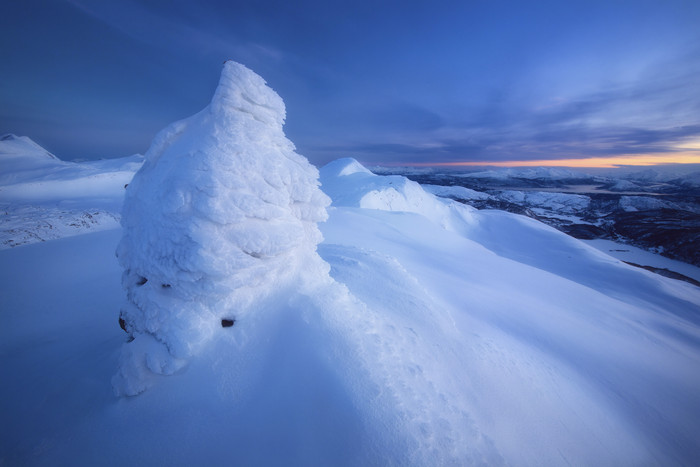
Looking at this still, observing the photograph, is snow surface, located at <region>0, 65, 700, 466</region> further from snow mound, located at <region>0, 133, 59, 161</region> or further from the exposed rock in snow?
the exposed rock in snow

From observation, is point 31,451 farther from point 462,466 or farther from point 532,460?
point 532,460

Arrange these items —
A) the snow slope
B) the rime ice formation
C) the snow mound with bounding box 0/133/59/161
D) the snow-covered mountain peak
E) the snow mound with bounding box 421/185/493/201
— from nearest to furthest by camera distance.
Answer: the snow slope, the rime ice formation, the snow-covered mountain peak, the snow mound with bounding box 0/133/59/161, the snow mound with bounding box 421/185/493/201

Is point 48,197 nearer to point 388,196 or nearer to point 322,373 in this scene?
point 322,373

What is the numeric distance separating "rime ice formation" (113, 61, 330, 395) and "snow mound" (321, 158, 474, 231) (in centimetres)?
1840

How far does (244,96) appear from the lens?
3738 millimetres

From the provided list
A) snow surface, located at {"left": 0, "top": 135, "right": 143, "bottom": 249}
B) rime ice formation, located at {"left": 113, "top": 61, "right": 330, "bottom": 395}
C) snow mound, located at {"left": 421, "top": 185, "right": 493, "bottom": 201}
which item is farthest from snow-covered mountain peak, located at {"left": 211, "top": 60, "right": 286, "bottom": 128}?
snow mound, located at {"left": 421, "top": 185, "right": 493, "bottom": 201}

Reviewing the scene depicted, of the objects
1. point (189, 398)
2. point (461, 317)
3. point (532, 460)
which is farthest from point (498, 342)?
point (189, 398)

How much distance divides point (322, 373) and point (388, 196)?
78.0ft

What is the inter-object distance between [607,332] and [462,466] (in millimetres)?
7526

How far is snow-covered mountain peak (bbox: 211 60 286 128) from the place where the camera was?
356cm

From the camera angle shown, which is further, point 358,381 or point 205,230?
point 205,230

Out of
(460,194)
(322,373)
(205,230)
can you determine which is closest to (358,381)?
(322,373)

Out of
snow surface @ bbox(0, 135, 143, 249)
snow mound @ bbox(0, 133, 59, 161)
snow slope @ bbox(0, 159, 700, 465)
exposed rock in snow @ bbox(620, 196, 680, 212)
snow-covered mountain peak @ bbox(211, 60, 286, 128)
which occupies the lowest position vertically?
exposed rock in snow @ bbox(620, 196, 680, 212)

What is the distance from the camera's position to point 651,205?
5291cm
